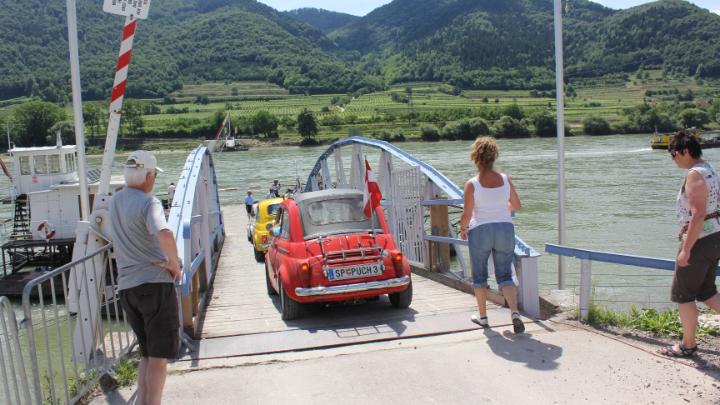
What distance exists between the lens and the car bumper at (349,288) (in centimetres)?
673

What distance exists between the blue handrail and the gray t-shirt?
366 cm

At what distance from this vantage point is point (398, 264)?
7.05 metres

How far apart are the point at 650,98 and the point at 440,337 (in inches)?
5506

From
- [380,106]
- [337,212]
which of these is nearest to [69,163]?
[337,212]

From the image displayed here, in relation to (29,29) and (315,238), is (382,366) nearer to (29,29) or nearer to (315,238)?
(315,238)

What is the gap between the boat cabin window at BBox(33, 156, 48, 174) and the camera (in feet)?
82.9

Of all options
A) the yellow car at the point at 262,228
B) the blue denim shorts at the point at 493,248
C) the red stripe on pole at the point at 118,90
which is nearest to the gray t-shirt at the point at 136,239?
the red stripe on pole at the point at 118,90

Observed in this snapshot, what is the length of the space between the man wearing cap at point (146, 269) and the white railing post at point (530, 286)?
351 centimetres

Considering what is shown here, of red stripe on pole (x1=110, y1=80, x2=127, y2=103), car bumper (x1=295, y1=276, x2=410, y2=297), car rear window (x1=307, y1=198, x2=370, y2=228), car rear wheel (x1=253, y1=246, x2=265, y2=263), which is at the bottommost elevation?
car rear wheel (x1=253, y1=246, x2=265, y2=263)

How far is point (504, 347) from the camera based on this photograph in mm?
5395

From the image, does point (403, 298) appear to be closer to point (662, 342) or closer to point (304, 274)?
point (304, 274)

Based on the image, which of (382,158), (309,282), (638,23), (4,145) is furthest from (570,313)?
(638,23)

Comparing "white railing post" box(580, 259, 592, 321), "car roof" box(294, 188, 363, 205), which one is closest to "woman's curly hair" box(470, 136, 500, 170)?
"white railing post" box(580, 259, 592, 321)

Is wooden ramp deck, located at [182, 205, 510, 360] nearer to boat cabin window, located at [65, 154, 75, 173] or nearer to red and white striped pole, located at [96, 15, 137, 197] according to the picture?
red and white striped pole, located at [96, 15, 137, 197]
